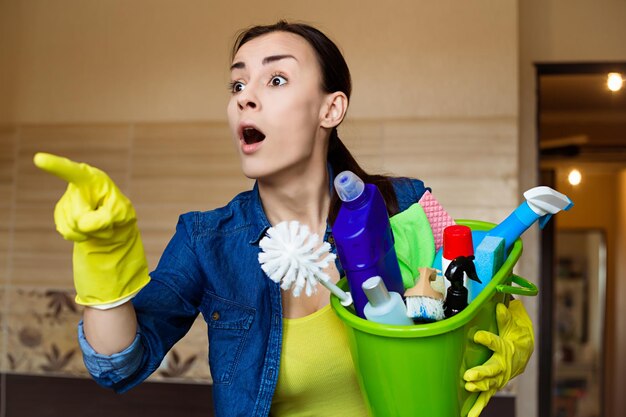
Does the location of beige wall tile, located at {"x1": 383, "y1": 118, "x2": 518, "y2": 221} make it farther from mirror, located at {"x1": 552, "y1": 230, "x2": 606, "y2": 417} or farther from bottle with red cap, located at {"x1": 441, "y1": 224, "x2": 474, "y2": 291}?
mirror, located at {"x1": 552, "y1": 230, "x2": 606, "y2": 417}

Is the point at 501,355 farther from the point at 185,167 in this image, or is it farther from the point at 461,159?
the point at 185,167

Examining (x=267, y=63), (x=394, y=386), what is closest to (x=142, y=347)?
(x=394, y=386)

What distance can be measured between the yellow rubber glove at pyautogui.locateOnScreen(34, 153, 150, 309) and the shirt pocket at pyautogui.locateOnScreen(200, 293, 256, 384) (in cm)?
28

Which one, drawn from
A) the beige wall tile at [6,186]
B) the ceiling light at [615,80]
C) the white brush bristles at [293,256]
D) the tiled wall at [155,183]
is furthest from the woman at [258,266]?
the ceiling light at [615,80]

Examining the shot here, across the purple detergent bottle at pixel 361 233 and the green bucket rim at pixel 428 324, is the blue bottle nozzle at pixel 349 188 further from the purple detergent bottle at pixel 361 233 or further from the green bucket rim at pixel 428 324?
the green bucket rim at pixel 428 324

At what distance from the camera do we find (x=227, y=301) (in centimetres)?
113

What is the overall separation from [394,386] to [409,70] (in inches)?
70.7

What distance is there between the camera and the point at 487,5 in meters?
2.47

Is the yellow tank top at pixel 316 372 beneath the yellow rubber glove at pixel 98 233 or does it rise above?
beneath

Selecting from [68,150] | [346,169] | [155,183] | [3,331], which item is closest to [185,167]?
[155,183]

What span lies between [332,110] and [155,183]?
1519mm

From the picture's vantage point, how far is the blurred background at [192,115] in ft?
8.07

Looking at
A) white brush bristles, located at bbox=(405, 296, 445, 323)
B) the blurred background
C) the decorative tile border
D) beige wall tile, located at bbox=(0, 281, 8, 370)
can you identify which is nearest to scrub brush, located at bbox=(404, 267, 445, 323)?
white brush bristles, located at bbox=(405, 296, 445, 323)

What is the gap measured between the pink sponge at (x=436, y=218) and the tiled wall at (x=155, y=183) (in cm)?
144
